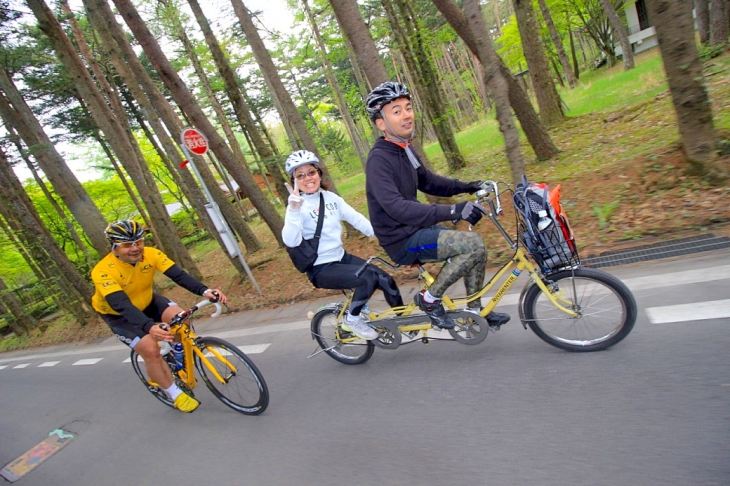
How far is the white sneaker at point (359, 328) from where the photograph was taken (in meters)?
3.81

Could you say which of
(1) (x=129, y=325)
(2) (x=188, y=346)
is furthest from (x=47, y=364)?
(2) (x=188, y=346)

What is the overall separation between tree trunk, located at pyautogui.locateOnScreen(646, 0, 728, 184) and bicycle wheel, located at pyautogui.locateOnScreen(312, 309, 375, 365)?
198 inches

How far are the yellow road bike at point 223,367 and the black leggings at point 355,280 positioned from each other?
1.02 m

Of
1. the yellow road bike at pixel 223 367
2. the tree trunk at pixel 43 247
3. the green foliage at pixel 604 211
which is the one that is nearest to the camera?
the yellow road bike at pixel 223 367

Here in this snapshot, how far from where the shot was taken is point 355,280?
362 cm

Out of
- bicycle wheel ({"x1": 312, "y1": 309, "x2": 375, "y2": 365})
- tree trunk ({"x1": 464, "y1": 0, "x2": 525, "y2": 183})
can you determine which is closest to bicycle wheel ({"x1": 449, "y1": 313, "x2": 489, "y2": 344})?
bicycle wheel ({"x1": 312, "y1": 309, "x2": 375, "y2": 365})

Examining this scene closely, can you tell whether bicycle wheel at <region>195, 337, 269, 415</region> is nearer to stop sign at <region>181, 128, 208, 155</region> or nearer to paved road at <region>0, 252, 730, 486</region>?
paved road at <region>0, 252, 730, 486</region>

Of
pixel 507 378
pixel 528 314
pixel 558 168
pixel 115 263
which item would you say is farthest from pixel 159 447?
pixel 558 168

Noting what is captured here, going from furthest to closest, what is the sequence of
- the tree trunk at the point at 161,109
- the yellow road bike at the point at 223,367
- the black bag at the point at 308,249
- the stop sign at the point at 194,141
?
the tree trunk at the point at 161,109
the stop sign at the point at 194,141
the yellow road bike at the point at 223,367
the black bag at the point at 308,249

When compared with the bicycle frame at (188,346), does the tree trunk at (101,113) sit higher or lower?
higher

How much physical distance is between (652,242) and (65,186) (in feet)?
40.5

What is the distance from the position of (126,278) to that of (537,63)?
11.1 metres

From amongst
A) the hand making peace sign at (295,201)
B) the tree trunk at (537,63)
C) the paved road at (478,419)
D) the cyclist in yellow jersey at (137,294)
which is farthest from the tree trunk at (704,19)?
the cyclist in yellow jersey at (137,294)

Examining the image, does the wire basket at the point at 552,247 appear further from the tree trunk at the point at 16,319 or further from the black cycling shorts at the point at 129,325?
the tree trunk at the point at 16,319
